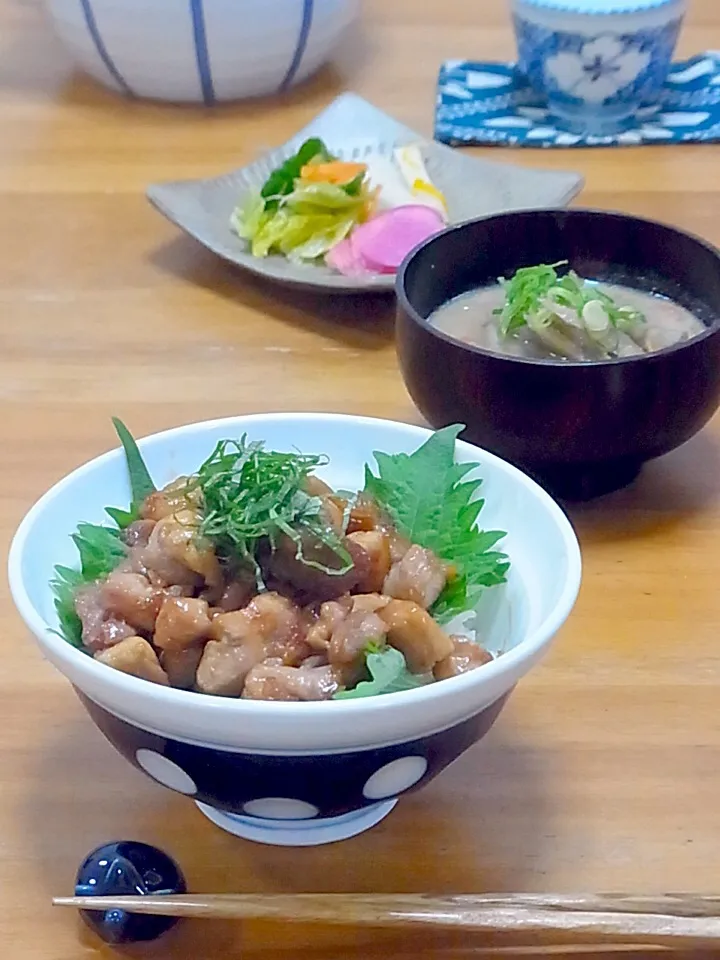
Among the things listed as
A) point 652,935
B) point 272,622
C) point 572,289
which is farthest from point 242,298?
point 652,935

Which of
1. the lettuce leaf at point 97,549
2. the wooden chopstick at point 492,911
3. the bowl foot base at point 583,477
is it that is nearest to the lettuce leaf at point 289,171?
the bowl foot base at point 583,477

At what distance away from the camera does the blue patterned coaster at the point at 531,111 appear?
1.52 m

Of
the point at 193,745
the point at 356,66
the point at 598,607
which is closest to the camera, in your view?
the point at 193,745

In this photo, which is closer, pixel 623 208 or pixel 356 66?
pixel 623 208

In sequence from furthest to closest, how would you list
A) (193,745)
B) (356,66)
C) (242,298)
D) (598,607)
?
(356,66)
(242,298)
(598,607)
(193,745)

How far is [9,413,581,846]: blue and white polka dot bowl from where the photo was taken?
1.77ft

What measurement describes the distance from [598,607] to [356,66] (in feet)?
3.86

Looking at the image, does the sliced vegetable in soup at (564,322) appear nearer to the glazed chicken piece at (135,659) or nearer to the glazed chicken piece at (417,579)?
the glazed chicken piece at (417,579)

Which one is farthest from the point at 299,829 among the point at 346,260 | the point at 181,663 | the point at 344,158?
the point at 344,158

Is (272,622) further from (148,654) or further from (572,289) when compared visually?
(572,289)

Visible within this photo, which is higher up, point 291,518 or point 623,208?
point 291,518

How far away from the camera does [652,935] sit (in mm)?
577

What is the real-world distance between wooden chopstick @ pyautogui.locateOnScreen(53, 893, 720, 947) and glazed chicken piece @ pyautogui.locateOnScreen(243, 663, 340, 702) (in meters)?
0.10

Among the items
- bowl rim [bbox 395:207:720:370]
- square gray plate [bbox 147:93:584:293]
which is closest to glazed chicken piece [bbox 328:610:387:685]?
bowl rim [bbox 395:207:720:370]
